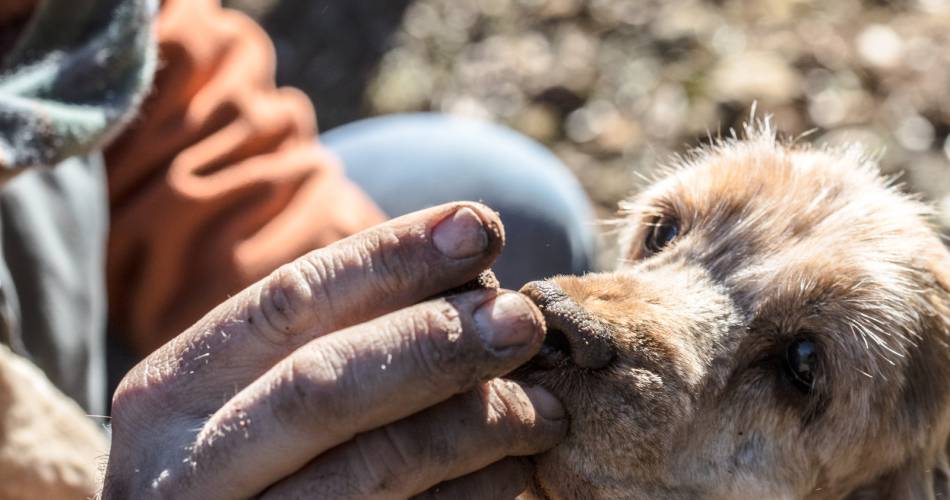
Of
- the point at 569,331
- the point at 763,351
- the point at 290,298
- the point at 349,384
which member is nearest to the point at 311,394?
the point at 349,384

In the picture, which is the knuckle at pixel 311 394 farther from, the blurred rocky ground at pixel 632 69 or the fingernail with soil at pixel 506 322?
the blurred rocky ground at pixel 632 69

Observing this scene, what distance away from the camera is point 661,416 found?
63.1 inches

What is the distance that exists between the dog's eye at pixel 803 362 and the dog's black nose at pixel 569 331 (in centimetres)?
46

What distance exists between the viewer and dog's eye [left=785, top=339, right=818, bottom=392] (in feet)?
5.98

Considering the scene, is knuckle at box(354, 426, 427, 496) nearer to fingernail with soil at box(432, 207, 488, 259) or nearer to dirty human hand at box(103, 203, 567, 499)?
dirty human hand at box(103, 203, 567, 499)

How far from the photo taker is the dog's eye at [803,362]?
5.98ft

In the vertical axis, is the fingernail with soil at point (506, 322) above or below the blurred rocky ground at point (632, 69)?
above

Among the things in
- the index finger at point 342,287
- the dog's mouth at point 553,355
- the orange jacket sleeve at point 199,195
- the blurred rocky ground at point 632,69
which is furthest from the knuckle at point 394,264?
the blurred rocky ground at point 632,69

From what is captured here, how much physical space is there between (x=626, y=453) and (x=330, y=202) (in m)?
1.49

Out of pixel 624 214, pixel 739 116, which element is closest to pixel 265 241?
pixel 624 214

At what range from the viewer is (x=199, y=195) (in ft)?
8.83

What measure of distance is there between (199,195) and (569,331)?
1.48 m

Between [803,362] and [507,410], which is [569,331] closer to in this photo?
[507,410]

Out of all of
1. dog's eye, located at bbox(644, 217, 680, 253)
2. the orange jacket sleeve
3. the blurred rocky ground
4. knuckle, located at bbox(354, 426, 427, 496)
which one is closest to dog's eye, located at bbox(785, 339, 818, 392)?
dog's eye, located at bbox(644, 217, 680, 253)
